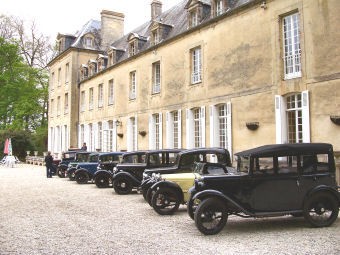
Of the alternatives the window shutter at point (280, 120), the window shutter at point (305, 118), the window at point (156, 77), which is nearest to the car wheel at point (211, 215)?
Answer: the window shutter at point (305, 118)

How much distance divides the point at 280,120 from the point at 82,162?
30.1 ft

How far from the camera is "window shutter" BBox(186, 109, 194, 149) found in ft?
56.2

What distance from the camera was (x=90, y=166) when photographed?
1652cm

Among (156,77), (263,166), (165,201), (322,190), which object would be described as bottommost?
(165,201)

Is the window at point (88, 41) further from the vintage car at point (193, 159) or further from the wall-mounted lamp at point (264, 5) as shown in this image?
the vintage car at point (193, 159)

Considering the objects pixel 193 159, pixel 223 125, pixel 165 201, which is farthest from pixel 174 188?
pixel 223 125

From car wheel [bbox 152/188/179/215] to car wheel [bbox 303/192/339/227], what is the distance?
118 inches

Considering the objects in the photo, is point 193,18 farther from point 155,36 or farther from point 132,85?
point 132,85

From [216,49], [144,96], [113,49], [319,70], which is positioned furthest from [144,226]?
[113,49]

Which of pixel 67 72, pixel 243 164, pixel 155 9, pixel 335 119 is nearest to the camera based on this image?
pixel 243 164

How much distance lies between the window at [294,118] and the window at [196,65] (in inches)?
205

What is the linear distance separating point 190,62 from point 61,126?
63.5ft

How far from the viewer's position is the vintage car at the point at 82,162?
16641mm

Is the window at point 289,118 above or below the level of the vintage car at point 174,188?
above
